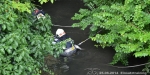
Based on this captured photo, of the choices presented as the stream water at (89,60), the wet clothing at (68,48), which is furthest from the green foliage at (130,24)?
Answer: the wet clothing at (68,48)

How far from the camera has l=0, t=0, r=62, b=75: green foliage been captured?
10.9 feet

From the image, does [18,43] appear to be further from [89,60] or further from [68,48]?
[89,60]

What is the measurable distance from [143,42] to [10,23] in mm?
2625

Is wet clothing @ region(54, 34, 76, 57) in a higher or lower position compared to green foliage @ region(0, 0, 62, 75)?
higher

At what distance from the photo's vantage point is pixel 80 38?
301 inches

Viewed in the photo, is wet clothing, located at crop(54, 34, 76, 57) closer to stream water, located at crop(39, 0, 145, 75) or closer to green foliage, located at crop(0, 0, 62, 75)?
stream water, located at crop(39, 0, 145, 75)

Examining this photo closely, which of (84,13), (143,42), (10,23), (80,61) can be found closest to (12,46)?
(10,23)

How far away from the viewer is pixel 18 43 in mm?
3436

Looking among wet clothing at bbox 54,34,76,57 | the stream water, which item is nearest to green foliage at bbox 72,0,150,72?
the stream water

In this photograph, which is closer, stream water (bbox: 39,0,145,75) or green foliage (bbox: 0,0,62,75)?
green foliage (bbox: 0,0,62,75)

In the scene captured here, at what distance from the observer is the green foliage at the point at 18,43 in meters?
3.33

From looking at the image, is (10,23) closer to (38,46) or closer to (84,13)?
(38,46)

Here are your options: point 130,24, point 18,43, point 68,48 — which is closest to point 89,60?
point 68,48

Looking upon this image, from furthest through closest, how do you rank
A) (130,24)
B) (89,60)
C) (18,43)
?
(89,60)
(130,24)
(18,43)
